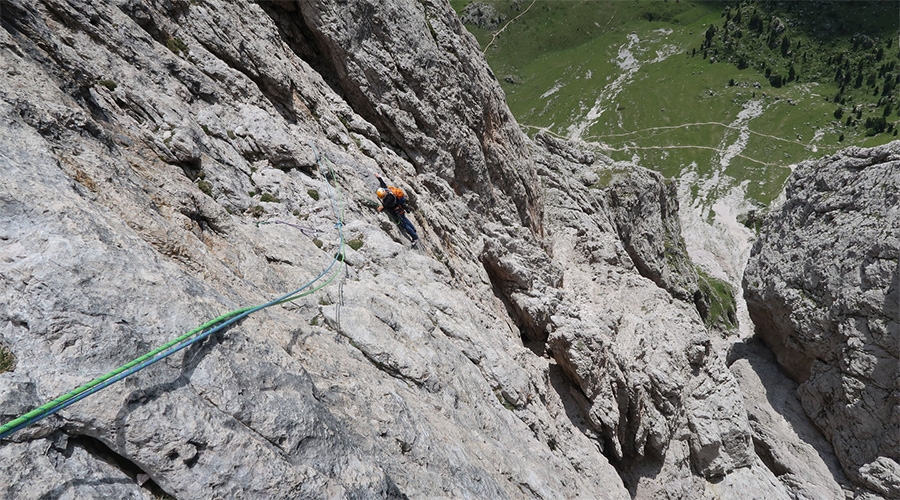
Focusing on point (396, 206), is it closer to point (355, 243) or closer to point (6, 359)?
point (355, 243)

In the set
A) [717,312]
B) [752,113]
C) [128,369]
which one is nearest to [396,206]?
[128,369]

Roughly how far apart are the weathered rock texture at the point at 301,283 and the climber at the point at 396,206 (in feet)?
2.38

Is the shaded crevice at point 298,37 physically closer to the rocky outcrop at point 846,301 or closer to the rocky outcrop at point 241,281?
the rocky outcrop at point 241,281

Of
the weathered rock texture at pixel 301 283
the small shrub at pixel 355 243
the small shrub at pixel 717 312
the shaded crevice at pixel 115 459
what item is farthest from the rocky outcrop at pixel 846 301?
the shaded crevice at pixel 115 459

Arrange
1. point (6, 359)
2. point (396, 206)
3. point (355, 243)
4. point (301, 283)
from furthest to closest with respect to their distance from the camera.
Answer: point (396, 206), point (355, 243), point (301, 283), point (6, 359)

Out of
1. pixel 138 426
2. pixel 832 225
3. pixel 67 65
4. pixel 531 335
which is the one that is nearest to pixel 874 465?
pixel 832 225

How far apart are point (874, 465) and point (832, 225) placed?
18.3 metres

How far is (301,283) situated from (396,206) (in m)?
7.06

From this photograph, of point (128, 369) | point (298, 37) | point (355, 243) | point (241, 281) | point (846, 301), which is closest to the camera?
point (128, 369)

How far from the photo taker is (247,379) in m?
7.87

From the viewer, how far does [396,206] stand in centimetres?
1895

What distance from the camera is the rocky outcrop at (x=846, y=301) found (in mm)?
31547

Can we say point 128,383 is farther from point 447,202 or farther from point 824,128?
point 824,128

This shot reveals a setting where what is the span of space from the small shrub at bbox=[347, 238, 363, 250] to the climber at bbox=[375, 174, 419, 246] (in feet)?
8.75
